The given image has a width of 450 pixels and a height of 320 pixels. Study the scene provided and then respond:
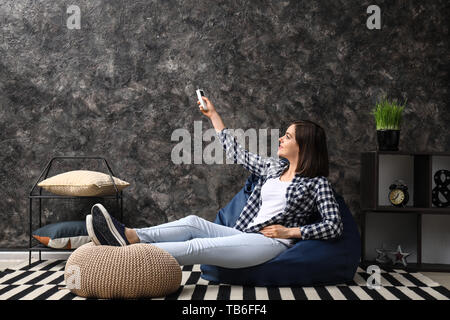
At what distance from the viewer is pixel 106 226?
2455 mm

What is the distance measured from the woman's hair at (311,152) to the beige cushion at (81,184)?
1299 mm

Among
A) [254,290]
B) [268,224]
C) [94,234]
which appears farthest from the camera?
[268,224]

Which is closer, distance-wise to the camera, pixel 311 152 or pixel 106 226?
pixel 106 226

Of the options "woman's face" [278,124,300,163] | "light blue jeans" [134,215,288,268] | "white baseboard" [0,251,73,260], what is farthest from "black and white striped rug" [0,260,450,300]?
"woman's face" [278,124,300,163]

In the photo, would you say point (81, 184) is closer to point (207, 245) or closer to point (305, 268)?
point (207, 245)

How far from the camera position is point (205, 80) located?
3.70 m

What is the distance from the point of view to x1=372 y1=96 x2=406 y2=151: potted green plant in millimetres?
3375

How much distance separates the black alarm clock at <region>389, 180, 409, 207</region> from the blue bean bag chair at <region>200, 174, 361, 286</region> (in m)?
0.78

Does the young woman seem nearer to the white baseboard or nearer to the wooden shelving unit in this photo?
the wooden shelving unit

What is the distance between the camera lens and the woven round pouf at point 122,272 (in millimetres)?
2287

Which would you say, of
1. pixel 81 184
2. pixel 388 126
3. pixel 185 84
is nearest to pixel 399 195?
pixel 388 126

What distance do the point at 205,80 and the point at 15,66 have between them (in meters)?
1.44

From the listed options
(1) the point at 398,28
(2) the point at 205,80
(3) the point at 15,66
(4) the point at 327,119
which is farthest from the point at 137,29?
(1) the point at 398,28

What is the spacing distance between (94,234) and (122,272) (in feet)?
0.89
